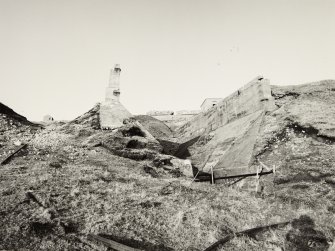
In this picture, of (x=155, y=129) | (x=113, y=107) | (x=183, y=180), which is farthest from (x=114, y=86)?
(x=183, y=180)

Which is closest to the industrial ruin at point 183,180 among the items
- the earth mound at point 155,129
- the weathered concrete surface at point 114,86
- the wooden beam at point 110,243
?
the wooden beam at point 110,243

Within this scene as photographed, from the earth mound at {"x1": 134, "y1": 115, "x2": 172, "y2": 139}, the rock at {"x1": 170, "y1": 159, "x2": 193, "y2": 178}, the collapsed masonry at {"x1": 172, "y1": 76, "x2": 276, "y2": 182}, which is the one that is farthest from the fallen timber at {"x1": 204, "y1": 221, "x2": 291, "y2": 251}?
the earth mound at {"x1": 134, "y1": 115, "x2": 172, "y2": 139}

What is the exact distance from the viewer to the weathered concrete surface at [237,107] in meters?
9.02

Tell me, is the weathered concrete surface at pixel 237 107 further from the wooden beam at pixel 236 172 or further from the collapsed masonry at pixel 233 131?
the wooden beam at pixel 236 172

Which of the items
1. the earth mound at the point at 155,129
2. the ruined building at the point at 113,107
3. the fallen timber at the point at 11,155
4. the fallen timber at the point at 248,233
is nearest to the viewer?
the fallen timber at the point at 248,233

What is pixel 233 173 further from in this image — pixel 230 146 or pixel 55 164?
pixel 55 164

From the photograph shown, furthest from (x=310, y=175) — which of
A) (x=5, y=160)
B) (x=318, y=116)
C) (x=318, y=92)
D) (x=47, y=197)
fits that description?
(x=5, y=160)

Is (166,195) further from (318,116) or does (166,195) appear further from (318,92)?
(318,92)

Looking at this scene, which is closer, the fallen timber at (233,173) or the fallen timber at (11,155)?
the fallen timber at (233,173)

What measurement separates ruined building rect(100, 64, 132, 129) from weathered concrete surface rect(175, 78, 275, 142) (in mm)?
3427

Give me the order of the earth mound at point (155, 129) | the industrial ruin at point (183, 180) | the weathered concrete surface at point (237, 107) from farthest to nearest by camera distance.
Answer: the earth mound at point (155, 129) < the weathered concrete surface at point (237, 107) < the industrial ruin at point (183, 180)

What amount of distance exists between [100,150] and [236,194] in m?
4.69

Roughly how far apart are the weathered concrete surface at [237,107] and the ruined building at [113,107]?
3427 mm

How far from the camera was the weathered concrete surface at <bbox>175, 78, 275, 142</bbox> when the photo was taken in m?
9.02
